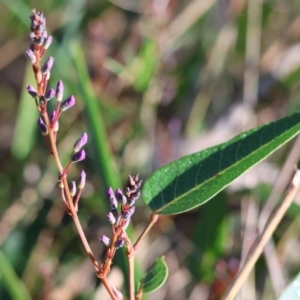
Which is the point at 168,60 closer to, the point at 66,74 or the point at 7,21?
the point at 66,74

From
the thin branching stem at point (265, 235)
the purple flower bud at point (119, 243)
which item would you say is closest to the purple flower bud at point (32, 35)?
the purple flower bud at point (119, 243)

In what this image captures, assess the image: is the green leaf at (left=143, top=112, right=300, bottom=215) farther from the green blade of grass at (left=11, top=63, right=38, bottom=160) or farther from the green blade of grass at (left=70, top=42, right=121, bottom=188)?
the green blade of grass at (left=11, top=63, right=38, bottom=160)

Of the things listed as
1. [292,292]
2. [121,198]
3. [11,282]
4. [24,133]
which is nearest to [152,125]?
[24,133]

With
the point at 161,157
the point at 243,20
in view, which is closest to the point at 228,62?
the point at 243,20

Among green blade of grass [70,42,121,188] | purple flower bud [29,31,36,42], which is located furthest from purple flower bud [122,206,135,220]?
green blade of grass [70,42,121,188]

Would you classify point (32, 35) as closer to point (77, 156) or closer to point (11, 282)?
point (77, 156)

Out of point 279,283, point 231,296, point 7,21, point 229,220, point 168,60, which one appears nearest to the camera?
point 231,296

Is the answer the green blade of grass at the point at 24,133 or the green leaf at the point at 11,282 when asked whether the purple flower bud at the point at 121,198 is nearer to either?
the green leaf at the point at 11,282
